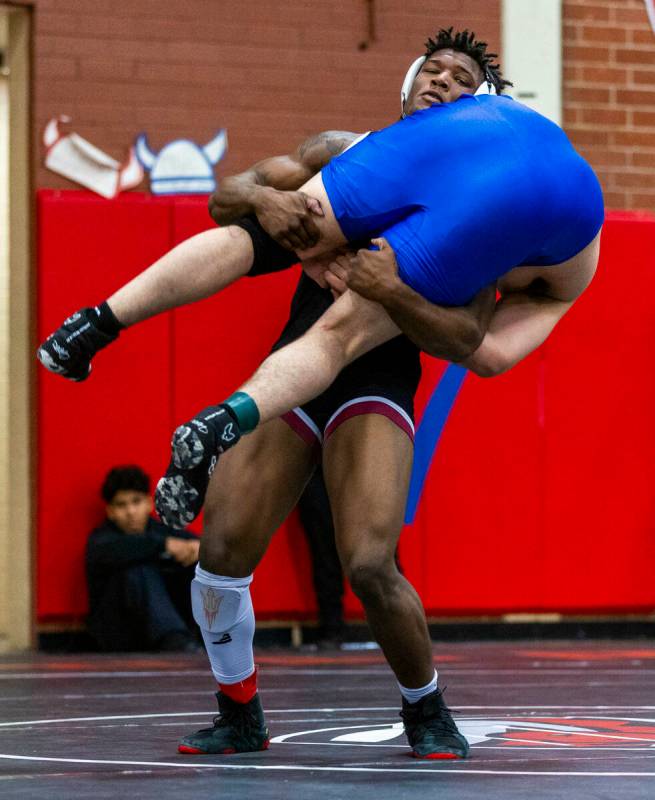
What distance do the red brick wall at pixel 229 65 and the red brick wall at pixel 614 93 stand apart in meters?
0.51

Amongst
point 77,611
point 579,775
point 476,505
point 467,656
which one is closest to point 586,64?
point 476,505

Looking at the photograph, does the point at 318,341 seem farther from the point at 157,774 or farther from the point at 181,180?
the point at 181,180

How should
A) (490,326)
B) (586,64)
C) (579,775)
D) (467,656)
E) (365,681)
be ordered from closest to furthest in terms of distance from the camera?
(579,775) → (490,326) → (365,681) → (467,656) → (586,64)

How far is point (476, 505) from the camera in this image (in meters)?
8.50

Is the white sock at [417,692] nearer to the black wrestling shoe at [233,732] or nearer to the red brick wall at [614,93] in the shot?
the black wrestling shoe at [233,732]

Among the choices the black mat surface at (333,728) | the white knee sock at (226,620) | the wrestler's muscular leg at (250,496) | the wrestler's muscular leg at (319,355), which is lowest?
the black mat surface at (333,728)

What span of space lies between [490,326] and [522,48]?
512 cm

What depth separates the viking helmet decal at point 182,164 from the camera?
813 centimetres

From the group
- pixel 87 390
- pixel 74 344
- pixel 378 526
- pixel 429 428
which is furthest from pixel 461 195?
pixel 87 390

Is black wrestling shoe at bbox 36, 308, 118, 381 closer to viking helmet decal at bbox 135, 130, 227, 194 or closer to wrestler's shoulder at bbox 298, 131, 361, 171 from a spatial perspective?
wrestler's shoulder at bbox 298, 131, 361, 171

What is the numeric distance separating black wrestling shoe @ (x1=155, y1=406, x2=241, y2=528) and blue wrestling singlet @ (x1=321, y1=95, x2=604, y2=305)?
1.87 feet

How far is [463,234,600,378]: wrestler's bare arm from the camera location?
384cm

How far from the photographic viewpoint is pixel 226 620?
3.90 meters

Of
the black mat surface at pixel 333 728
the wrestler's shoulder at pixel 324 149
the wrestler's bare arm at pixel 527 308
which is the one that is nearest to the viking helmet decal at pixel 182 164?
the black mat surface at pixel 333 728
